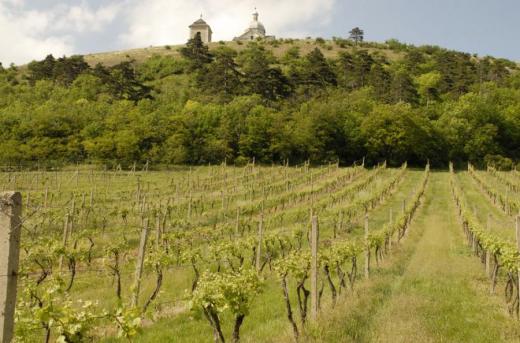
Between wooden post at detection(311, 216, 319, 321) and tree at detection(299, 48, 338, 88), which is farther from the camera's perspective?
tree at detection(299, 48, 338, 88)

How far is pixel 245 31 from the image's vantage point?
6407 inches

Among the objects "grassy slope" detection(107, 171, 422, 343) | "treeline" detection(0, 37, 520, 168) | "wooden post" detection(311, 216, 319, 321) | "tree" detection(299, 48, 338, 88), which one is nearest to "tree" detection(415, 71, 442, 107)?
"treeline" detection(0, 37, 520, 168)

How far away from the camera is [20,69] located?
365ft

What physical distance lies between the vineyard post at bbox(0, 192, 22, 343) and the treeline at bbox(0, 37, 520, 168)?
2100 inches

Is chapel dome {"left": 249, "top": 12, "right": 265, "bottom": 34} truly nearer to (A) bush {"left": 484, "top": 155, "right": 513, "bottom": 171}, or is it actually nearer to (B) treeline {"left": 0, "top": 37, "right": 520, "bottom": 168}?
(B) treeline {"left": 0, "top": 37, "right": 520, "bottom": 168}

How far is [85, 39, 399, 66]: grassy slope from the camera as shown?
12394 centimetres

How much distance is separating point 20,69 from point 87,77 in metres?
35.0

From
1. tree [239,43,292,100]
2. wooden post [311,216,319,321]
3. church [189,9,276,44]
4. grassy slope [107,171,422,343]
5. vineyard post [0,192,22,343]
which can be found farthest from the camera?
church [189,9,276,44]

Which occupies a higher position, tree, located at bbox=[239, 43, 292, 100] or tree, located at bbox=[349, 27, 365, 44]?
tree, located at bbox=[349, 27, 365, 44]

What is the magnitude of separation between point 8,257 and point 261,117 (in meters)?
60.3

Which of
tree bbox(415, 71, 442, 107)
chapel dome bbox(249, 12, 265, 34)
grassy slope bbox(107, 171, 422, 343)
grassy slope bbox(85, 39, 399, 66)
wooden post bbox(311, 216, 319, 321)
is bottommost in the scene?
grassy slope bbox(107, 171, 422, 343)

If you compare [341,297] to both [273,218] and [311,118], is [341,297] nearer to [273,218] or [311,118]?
[273,218]

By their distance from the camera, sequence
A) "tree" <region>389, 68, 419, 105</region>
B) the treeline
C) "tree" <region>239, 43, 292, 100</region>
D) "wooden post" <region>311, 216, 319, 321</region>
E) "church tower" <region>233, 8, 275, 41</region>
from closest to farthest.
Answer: "wooden post" <region>311, 216, 319, 321</region> < the treeline < "tree" <region>389, 68, 419, 105</region> < "tree" <region>239, 43, 292, 100</region> < "church tower" <region>233, 8, 275, 41</region>

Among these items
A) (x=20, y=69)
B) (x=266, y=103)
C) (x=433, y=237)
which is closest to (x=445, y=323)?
(x=433, y=237)
